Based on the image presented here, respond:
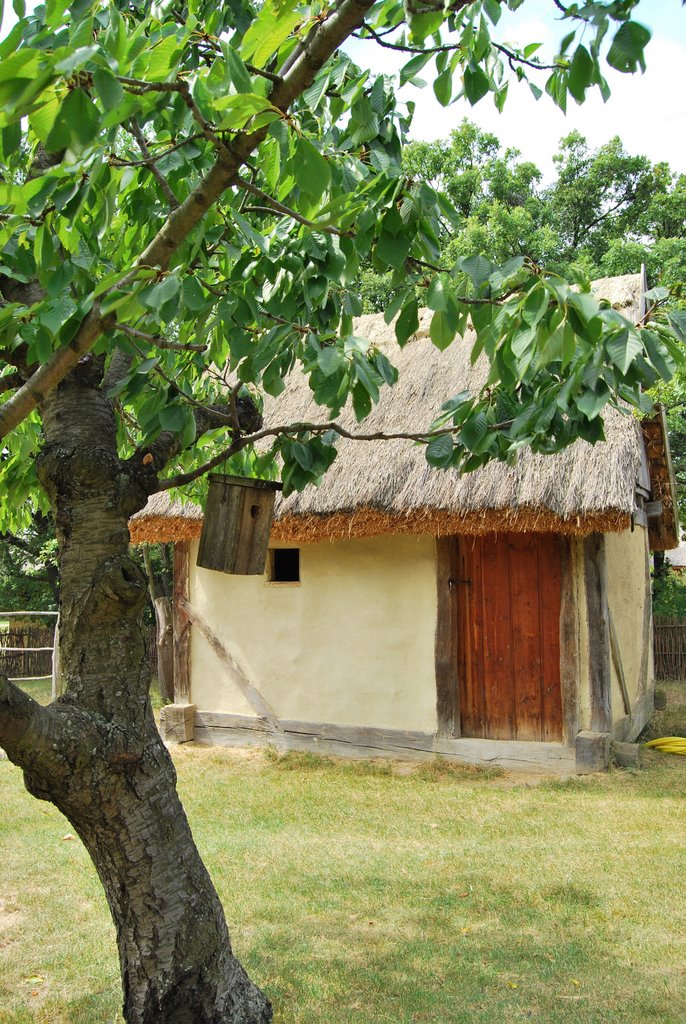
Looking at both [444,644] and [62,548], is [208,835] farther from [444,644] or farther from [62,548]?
[62,548]

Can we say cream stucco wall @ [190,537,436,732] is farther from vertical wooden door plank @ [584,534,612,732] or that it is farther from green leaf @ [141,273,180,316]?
green leaf @ [141,273,180,316]

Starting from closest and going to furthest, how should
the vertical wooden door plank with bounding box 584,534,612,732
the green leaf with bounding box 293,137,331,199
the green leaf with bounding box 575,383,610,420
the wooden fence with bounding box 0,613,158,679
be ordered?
1. the green leaf with bounding box 293,137,331,199
2. the green leaf with bounding box 575,383,610,420
3. the vertical wooden door plank with bounding box 584,534,612,732
4. the wooden fence with bounding box 0,613,158,679

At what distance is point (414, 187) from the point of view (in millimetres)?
1938

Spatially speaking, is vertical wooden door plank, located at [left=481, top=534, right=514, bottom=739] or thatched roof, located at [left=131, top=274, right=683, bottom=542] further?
vertical wooden door plank, located at [left=481, top=534, right=514, bottom=739]

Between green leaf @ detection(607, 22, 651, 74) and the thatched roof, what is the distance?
504cm

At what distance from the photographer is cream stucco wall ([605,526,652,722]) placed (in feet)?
27.3

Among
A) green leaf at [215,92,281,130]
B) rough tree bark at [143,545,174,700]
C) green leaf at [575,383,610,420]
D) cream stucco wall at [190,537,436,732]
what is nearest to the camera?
green leaf at [215,92,281,130]

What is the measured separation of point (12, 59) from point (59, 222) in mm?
951

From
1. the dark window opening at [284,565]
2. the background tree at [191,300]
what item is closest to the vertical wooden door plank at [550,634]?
the dark window opening at [284,565]

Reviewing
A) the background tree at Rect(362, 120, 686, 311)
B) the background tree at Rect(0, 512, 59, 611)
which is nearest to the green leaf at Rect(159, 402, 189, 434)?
the background tree at Rect(0, 512, 59, 611)

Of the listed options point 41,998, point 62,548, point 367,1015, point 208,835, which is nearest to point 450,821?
point 208,835

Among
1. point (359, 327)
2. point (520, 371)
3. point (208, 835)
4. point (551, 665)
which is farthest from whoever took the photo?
point (359, 327)

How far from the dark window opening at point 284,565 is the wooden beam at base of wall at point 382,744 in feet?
5.07

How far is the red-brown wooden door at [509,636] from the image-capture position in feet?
24.5
